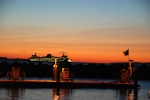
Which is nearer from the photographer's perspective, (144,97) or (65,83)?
(144,97)

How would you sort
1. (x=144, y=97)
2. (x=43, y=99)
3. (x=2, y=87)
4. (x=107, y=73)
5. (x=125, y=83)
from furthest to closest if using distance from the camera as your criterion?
→ (x=107, y=73) < (x=125, y=83) < (x=2, y=87) < (x=144, y=97) < (x=43, y=99)

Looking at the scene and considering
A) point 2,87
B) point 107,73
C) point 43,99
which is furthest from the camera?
point 107,73

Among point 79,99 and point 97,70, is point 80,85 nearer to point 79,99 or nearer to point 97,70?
point 79,99

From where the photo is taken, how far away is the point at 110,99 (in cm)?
2422

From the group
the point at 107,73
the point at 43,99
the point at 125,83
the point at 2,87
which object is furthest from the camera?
the point at 107,73

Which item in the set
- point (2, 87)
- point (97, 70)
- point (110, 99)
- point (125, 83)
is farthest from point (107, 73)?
point (110, 99)

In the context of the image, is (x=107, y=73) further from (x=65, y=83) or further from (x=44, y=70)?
(x=65, y=83)

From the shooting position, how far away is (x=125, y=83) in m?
32.9

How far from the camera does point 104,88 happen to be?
3147 cm

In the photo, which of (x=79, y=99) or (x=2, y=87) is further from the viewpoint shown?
(x=2, y=87)

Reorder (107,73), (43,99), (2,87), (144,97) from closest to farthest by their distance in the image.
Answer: (43,99) → (144,97) → (2,87) → (107,73)

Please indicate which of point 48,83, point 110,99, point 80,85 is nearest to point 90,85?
point 80,85

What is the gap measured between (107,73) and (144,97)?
3601 cm

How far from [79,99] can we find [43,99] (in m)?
1.71
